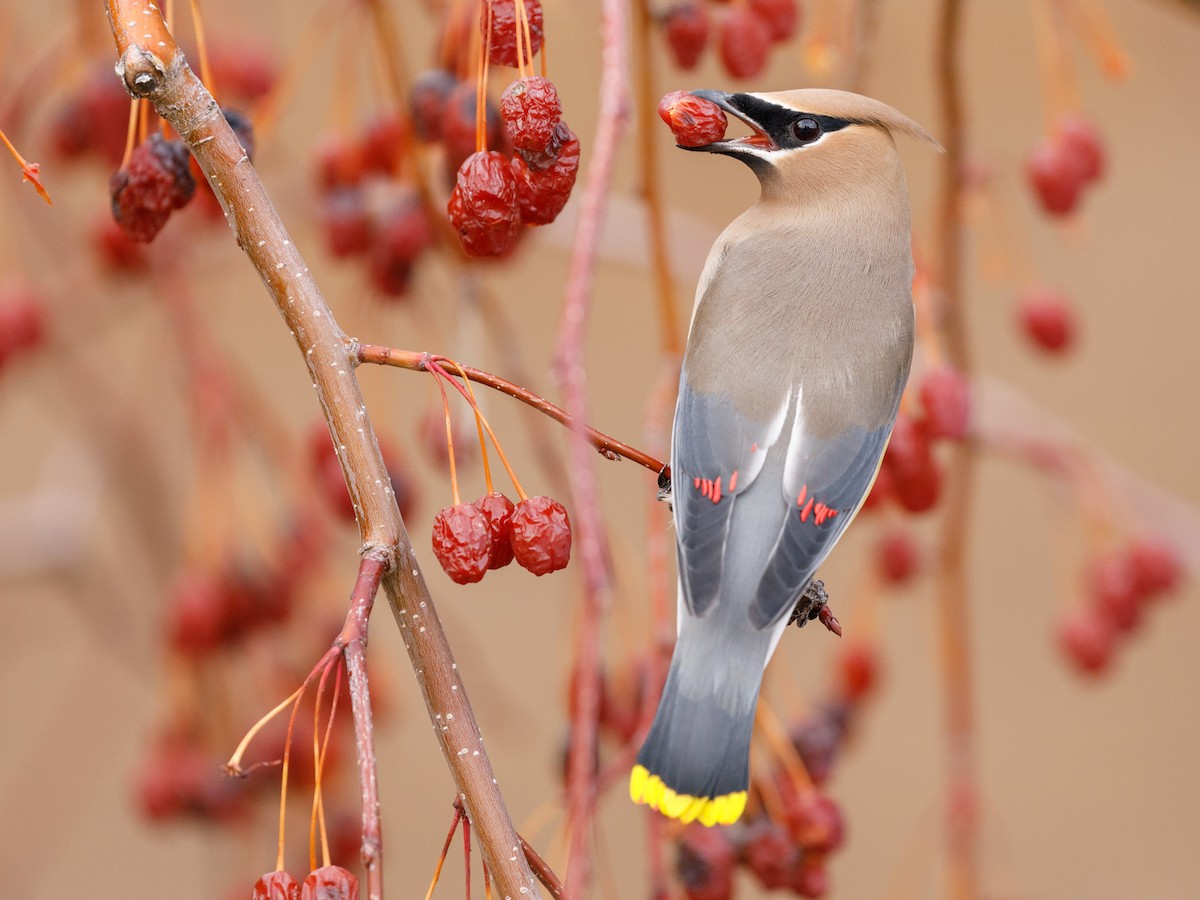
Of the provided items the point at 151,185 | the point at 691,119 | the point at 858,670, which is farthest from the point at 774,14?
the point at 858,670

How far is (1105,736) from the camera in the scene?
4.92 metres

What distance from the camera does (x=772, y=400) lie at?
187cm

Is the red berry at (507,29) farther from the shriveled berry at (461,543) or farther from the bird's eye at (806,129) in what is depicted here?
the bird's eye at (806,129)

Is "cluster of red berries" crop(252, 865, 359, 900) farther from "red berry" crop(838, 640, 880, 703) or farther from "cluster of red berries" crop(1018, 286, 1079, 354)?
"cluster of red berries" crop(1018, 286, 1079, 354)

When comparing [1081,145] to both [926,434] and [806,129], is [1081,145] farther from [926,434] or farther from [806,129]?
[926,434]

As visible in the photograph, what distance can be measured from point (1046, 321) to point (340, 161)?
118 centimetres

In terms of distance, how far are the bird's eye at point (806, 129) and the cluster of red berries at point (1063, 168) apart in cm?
45

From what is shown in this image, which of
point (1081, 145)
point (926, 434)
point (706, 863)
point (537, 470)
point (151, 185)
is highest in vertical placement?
point (537, 470)

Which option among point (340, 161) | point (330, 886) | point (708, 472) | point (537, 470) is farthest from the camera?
point (537, 470)

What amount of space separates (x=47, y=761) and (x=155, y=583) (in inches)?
21.9

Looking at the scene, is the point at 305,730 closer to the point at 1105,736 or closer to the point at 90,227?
the point at 90,227

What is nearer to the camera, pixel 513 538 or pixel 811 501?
pixel 513 538

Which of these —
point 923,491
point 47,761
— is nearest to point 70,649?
point 47,761

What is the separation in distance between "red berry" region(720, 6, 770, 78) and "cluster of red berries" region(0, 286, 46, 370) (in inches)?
45.2
